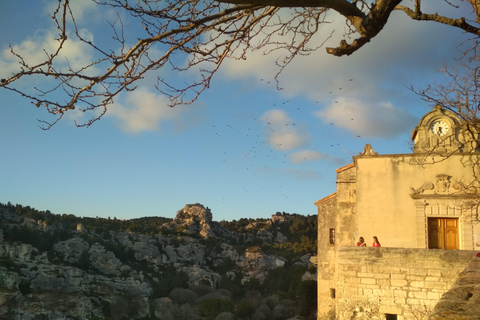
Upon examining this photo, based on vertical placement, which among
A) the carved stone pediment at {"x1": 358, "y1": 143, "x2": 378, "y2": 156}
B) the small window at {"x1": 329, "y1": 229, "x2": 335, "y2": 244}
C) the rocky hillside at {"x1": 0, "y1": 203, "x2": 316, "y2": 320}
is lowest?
the rocky hillside at {"x1": 0, "y1": 203, "x2": 316, "y2": 320}

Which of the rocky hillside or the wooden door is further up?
the wooden door

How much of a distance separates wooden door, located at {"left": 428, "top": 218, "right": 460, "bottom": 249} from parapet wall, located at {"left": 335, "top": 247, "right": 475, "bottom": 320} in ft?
24.1

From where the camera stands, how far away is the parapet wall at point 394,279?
8047 millimetres

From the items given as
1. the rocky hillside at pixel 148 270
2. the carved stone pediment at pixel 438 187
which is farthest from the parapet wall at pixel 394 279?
the rocky hillside at pixel 148 270

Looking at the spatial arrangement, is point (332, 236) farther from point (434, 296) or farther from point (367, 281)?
point (434, 296)

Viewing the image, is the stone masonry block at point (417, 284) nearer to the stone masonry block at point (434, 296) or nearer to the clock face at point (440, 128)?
the stone masonry block at point (434, 296)

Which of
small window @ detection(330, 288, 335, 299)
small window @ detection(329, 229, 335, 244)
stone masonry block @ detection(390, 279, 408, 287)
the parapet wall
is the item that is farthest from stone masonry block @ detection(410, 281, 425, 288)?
small window @ detection(330, 288, 335, 299)

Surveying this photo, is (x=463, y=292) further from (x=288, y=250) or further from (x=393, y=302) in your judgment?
(x=288, y=250)

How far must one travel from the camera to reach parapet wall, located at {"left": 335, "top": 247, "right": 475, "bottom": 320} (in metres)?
8.05

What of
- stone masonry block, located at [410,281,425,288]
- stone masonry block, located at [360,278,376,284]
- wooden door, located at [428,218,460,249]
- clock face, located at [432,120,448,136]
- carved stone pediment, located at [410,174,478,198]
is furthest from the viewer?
clock face, located at [432,120,448,136]

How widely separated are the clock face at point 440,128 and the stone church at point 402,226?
0.04 meters

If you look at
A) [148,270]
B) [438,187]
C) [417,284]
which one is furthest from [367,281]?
[148,270]

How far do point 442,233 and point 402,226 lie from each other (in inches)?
54.3

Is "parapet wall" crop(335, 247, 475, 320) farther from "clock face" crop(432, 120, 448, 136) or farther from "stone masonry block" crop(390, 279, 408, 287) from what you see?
"clock face" crop(432, 120, 448, 136)
